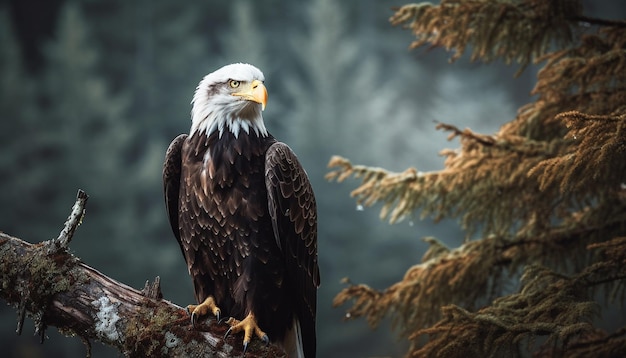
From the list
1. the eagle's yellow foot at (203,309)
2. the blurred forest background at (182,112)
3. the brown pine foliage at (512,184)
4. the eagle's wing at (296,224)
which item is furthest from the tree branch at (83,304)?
the blurred forest background at (182,112)

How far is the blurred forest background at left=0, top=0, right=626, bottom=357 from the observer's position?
20.6m

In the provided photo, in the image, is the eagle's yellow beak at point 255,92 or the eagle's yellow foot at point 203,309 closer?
the eagle's yellow foot at point 203,309

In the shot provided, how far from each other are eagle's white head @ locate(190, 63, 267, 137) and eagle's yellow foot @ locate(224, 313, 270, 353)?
2.91ft

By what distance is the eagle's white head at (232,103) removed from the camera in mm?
3359

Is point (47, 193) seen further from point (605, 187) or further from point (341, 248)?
point (605, 187)

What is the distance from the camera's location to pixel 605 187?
3553mm

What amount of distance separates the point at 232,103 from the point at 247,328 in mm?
1087

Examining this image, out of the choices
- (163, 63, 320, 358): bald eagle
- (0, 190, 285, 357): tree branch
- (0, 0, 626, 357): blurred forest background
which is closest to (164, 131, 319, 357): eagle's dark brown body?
(163, 63, 320, 358): bald eagle

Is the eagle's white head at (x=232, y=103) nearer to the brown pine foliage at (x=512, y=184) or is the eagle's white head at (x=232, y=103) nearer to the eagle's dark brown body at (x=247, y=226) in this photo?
the eagle's dark brown body at (x=247, y=226)

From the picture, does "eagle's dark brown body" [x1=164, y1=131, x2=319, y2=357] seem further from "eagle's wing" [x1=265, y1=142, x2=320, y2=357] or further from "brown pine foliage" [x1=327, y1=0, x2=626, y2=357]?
"brown pine foliage" [x1=327, y1=0, x2=626, y2=357]

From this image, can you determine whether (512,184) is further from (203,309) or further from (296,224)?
(203,309)

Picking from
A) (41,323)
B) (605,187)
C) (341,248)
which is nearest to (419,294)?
Result: (605,187)

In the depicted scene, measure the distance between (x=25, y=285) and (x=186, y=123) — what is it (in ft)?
68.7

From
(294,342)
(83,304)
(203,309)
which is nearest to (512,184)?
(294,342)
